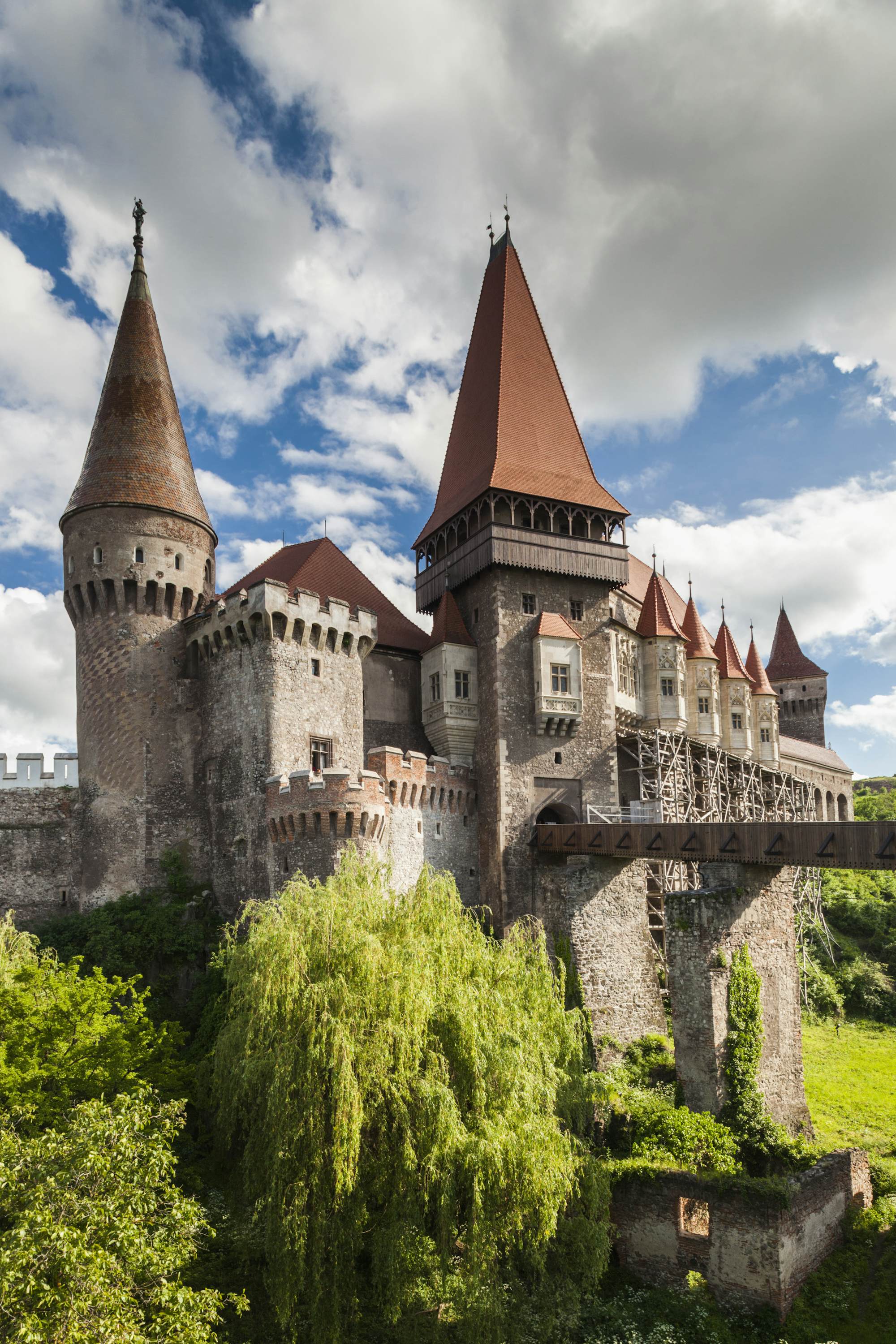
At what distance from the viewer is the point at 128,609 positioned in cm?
2848

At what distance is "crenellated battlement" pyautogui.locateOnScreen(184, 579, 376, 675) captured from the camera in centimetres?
2705

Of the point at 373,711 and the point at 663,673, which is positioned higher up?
the point at 663,673

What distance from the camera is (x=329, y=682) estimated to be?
2838 cm

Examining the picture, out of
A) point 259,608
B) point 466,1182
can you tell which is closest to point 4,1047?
point 466,1182

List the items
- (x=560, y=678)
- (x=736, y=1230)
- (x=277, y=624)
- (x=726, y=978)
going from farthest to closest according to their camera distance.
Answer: (x=560, y=678), (x=277, y=624), (x=726, y=978), (x=736, y=1230)

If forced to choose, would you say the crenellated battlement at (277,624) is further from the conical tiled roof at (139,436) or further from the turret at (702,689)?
the turret at (702,689)

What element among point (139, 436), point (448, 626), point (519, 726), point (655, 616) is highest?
point (139, 436)

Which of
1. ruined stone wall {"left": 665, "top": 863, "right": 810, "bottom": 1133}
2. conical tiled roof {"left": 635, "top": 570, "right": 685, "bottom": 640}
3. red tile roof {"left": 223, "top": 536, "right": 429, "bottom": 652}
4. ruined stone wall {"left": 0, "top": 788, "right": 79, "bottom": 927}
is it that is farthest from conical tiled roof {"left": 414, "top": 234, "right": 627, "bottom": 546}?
ruined stone wall {"left": 0, "top": 788, "right": 79, "bottom": 927}

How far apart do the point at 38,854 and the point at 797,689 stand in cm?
6053

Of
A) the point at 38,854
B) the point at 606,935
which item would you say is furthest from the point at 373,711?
the point at 38,854

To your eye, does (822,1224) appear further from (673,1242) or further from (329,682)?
(329,682)

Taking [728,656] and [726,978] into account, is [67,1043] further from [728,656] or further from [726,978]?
[728,656]

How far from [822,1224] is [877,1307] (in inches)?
62.0

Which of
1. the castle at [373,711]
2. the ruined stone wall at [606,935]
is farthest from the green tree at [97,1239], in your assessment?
the ruined stone wall at [606,935]
